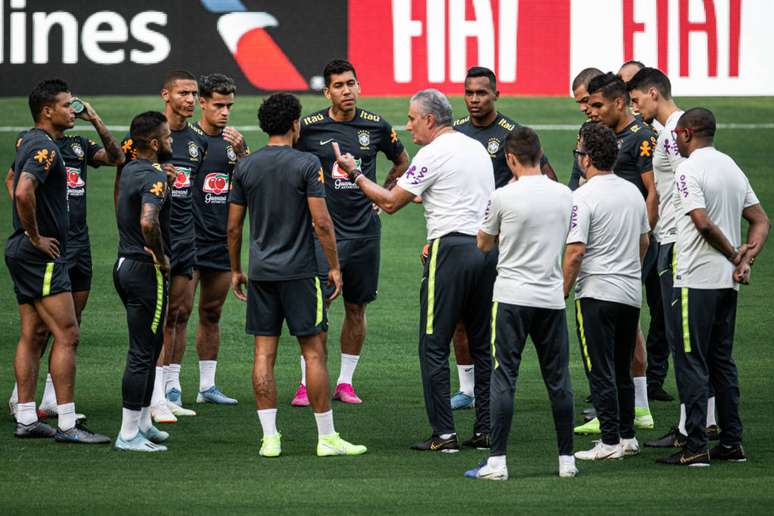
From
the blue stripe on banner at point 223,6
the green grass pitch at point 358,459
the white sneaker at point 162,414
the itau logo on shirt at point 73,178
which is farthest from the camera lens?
the blue stripe on banner at point 223,6

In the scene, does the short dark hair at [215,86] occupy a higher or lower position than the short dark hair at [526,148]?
higher

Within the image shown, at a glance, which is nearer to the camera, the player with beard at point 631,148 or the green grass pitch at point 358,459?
the green grass pitch at point 358,459

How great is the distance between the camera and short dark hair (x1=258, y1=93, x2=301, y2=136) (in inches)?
319

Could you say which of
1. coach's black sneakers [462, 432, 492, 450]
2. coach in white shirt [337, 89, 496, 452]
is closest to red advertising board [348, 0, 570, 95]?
coach in white shirt [337, 89, 496, 452]

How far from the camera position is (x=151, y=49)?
68.6 feet

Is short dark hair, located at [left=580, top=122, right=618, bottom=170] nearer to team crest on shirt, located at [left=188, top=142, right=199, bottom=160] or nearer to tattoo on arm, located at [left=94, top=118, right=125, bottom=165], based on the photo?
team crest on shirt, located at [left=188, top=142, right=199, bottom=160]

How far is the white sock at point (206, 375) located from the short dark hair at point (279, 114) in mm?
2732

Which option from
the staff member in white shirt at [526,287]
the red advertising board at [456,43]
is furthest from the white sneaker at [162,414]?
A: the red advertising board at [456,43]

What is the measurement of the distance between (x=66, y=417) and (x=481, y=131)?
3.74 meters

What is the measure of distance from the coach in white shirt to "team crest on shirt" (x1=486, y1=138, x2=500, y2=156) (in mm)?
1357

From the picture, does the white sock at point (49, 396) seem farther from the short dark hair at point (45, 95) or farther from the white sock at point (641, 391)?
the white sock at point (641, 391)

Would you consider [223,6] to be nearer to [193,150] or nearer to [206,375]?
[193,150]

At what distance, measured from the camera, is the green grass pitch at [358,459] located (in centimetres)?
695

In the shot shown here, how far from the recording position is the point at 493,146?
9711mm
